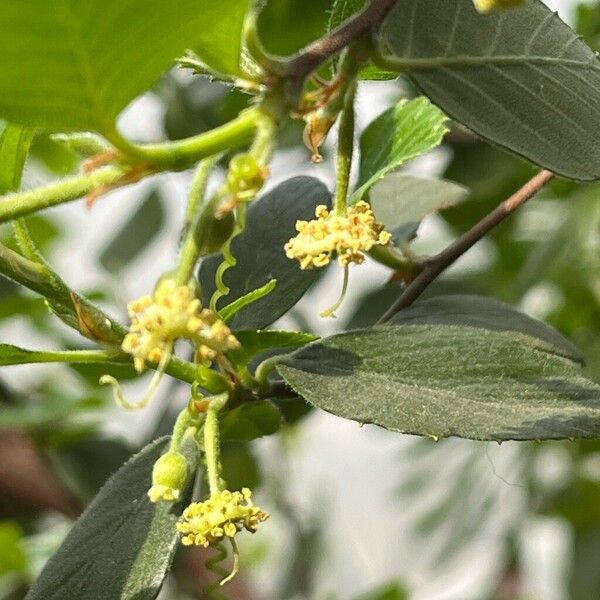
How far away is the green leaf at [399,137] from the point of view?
0.45 metres

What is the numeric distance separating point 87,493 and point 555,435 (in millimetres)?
569

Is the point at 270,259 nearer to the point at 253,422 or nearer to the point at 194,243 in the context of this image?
the point at 253,422

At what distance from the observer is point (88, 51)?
28 cm

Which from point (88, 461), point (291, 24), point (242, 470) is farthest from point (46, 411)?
point (291, 24)

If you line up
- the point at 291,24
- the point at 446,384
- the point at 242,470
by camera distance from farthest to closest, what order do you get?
the point at 242,470 → the point at 291,24 → the point at 446,384

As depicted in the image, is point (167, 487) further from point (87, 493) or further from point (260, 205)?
point (87, 493)

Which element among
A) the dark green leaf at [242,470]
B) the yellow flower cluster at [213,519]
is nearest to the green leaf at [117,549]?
the yellow flower cluster at [213,519]

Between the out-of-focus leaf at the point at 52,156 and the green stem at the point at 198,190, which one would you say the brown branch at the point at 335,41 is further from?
the out-of-focus leaf at the point at 52,156

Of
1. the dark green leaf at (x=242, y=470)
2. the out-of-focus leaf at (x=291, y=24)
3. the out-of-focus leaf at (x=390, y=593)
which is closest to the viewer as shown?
the out-of-focus leaf at (x=291, y=24)

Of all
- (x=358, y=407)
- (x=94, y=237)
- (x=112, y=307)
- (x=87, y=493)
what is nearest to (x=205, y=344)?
(x=358, y=407)

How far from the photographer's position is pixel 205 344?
32 cm

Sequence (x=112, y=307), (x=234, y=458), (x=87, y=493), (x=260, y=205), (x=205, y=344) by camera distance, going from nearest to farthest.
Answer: (x=205, y=344) → (x=260, y=205) → (x=87, y=493) → (x=234, y=458) → (x=112, y=307)

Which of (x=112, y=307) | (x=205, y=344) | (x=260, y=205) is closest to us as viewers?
(x=205, y=344)

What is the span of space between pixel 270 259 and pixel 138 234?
65 cm
